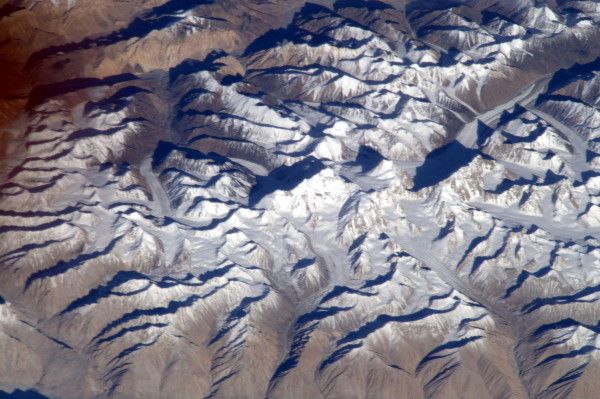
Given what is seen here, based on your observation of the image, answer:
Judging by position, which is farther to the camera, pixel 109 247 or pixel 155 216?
pixel 155 216

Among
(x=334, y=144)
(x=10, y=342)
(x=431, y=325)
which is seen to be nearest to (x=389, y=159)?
(x=334, y=144)

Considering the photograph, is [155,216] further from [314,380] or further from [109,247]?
[314,380]

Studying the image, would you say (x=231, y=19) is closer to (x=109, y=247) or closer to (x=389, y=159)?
(x=389, y=159)

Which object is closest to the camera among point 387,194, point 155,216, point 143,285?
point 143,285

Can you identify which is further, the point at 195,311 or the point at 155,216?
the point at 155,216

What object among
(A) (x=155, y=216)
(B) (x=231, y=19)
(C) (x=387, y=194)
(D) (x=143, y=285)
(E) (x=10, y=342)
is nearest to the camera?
(E) (x=10, y=342)

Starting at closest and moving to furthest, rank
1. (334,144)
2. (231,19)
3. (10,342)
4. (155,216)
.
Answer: (10,342), (155,216), (334,144), (231,19)
